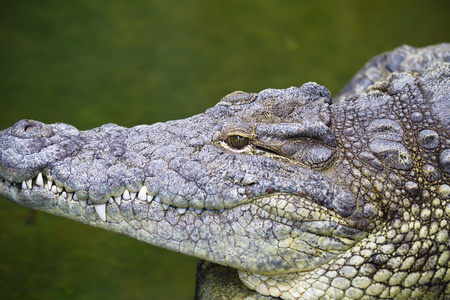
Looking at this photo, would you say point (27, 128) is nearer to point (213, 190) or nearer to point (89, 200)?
point (89, 200)

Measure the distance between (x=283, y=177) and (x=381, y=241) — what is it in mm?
541

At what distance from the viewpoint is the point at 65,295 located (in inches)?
147

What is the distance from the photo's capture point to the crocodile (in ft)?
7.86

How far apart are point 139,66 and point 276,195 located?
3872mm

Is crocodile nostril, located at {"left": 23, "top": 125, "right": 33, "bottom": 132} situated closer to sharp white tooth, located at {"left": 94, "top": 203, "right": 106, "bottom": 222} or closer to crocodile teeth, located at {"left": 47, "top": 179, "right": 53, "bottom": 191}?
crocodile teeth, located at {"left": 47, "top": 179, "right": 53, "bottom": 191}

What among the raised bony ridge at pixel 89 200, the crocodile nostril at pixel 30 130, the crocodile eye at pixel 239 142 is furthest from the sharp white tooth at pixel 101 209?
the crocodile eye at pixel 239 142

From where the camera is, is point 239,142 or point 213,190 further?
point 239,142

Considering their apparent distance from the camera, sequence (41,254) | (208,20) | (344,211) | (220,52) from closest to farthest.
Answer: (344,211) → (41,254) → (220,52) → (208,20)

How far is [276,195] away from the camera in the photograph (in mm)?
2404

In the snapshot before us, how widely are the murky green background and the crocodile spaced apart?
1.52 m

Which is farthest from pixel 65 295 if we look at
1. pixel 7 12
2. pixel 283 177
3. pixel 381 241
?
pixel 7 12

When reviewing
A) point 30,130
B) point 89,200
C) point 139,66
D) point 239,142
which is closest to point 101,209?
point 89,200

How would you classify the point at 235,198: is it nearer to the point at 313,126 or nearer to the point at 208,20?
the point at 313,126

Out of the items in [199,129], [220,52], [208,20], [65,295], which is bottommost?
[65,295]
